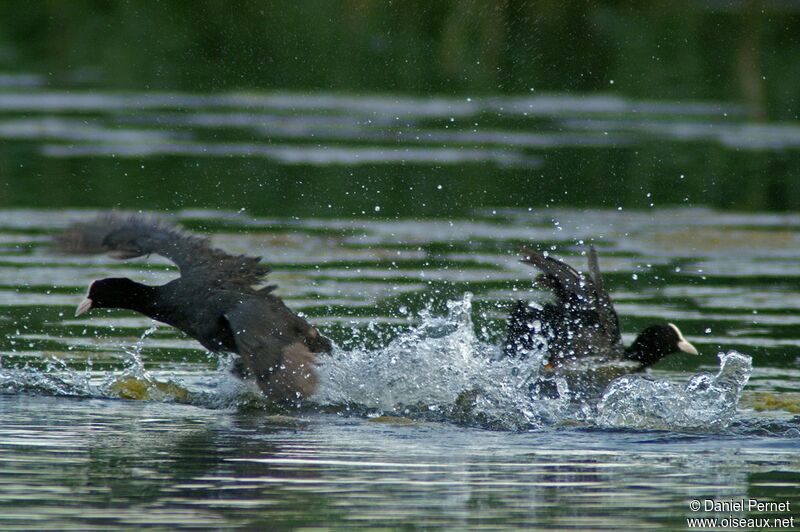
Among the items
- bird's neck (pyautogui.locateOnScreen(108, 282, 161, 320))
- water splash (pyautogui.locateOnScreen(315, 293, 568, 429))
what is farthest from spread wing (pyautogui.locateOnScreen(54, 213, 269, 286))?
water splash (pyautogui.locateOnScreen(315, 293, 568, 429))

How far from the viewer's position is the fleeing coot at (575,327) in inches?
360

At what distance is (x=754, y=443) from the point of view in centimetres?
728

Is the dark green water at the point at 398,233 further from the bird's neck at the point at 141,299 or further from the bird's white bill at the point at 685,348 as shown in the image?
the bird's neck at the point at 141,299

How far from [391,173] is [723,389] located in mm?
7351

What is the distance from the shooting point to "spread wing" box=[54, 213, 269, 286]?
8.78 m

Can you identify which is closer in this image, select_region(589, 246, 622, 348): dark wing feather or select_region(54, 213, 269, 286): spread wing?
select_region(54, 213, 269, 286): spread wing

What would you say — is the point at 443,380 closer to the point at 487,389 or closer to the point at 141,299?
the point at 487,389

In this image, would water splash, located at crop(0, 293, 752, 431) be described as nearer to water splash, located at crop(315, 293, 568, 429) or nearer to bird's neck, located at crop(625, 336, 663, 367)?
water splash, located at crop(315, 293, 568, 429)

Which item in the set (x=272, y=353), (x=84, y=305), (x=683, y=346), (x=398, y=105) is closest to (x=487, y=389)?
(x=272, y=353)

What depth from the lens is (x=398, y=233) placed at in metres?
12.6

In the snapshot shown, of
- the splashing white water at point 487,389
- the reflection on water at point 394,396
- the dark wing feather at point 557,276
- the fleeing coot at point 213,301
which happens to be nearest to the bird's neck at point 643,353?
the reflection on water at point 394,396

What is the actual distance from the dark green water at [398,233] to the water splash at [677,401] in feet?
0.13

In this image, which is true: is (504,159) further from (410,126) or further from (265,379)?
(265,379)

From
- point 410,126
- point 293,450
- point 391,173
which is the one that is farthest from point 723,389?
point 410,126
